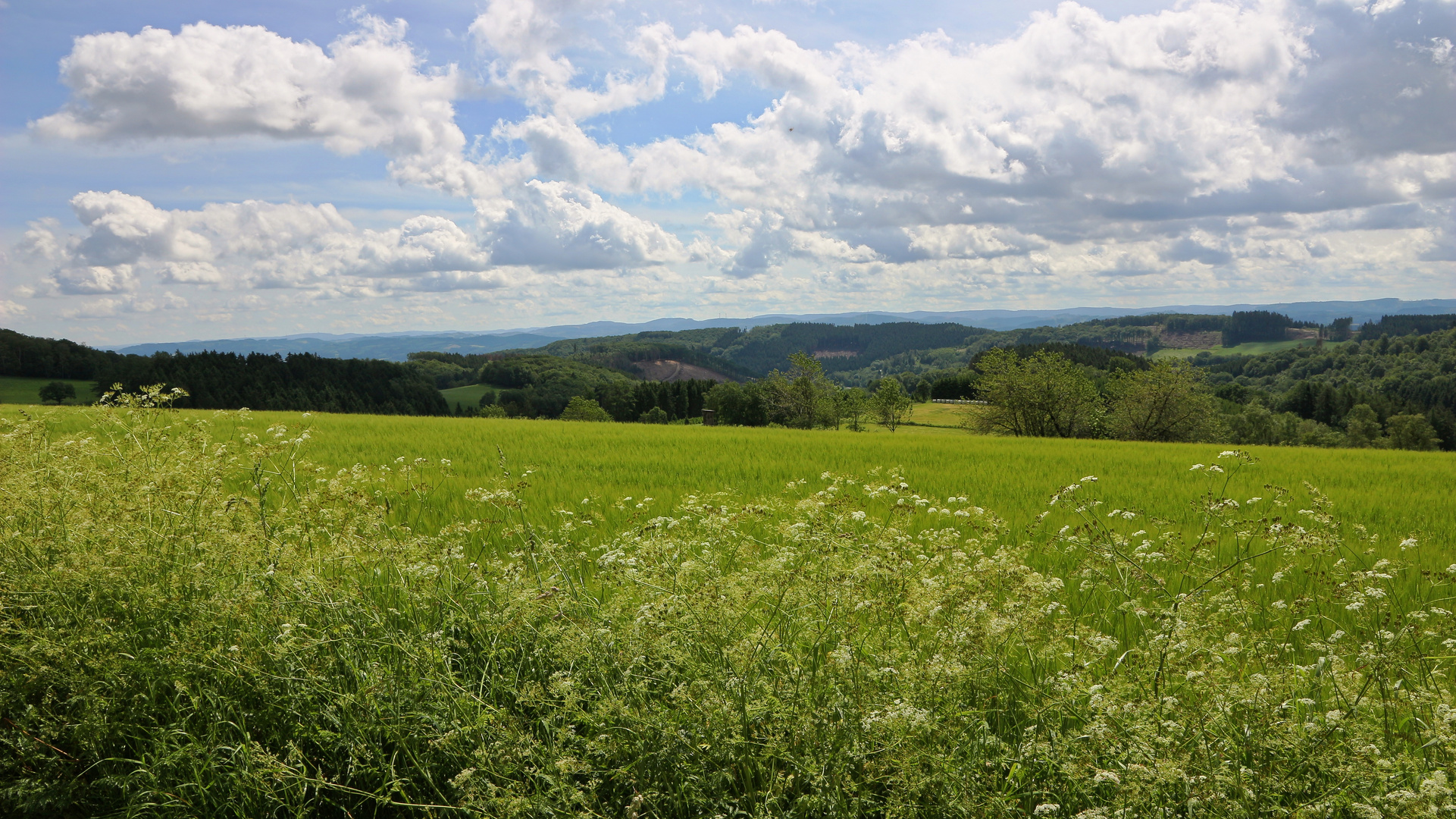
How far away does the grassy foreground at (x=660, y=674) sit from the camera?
2508 mm

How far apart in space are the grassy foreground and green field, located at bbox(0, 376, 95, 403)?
4133 inches

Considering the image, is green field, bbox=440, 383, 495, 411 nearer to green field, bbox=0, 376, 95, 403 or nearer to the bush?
the bush

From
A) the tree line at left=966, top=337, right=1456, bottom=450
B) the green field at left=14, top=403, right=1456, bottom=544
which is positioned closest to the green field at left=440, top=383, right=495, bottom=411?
the tree line at left=966, top=337, right=1456, bottom=450

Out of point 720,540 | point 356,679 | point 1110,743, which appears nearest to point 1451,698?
point 1110,743

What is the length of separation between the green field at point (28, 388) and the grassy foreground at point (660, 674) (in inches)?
4133

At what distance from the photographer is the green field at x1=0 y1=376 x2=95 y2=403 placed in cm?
8056

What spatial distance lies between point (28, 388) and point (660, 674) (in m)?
126

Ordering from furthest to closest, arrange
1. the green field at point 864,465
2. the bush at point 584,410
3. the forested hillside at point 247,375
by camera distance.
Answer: the bush at point 584,410 → the forested hillside at point 247,375 → the green field at point 864,465

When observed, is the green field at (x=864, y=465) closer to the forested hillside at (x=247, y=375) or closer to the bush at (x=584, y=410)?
the forested hillside at (x=247, y=375)

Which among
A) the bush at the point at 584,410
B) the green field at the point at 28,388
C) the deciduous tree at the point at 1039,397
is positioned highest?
the green field at the point at 28,388

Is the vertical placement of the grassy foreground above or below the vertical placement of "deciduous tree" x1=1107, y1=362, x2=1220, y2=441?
above

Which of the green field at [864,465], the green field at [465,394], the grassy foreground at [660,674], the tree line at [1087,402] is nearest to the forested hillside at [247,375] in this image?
the green field at [465,394]

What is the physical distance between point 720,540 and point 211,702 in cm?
284

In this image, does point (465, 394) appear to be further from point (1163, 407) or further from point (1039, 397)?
point (1163, 407)
